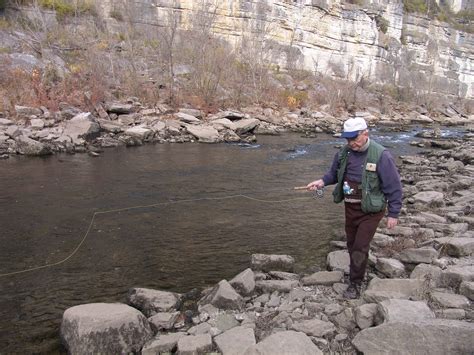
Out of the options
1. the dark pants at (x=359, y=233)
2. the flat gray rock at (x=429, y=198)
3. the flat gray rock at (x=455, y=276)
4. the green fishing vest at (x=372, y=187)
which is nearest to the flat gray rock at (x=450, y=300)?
the flat gray rock at (x=455, y=276)

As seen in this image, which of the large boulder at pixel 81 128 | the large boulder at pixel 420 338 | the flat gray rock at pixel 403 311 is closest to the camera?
the large boulder at pixel 420 338

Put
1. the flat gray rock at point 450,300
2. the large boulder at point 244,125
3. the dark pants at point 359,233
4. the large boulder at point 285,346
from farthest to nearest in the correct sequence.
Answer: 1. the large boulder at point 244,125
2. the dark pants at point 359,233
3. the flat gray rock at point 450,300
4. the large boulder at point 285,346

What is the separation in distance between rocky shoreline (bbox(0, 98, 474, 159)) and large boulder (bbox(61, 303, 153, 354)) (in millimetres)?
11858

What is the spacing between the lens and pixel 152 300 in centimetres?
497

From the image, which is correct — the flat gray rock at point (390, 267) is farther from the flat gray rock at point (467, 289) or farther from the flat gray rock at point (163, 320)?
the flat gray rock at point (163, 320)

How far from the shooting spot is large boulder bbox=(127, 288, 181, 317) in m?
4.88

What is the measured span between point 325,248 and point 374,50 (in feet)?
173

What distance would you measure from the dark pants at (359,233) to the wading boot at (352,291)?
0.05 m

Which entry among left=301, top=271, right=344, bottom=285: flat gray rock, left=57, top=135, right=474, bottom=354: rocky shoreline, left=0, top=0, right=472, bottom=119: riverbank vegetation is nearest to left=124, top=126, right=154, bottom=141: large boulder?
left=0, top=0, right=472, bottom=119: riverbank vegetation

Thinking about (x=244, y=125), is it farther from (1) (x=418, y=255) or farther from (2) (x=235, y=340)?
(2) (x=235, y=340)

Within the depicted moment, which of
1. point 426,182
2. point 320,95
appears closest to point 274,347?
point 426,182

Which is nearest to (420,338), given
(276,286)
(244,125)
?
(276,286)

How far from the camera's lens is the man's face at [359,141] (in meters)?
4.35

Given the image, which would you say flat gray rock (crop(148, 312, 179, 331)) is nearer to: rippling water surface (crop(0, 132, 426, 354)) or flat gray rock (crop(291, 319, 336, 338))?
rippling water surface (crop(0, 132, 426, 354))
